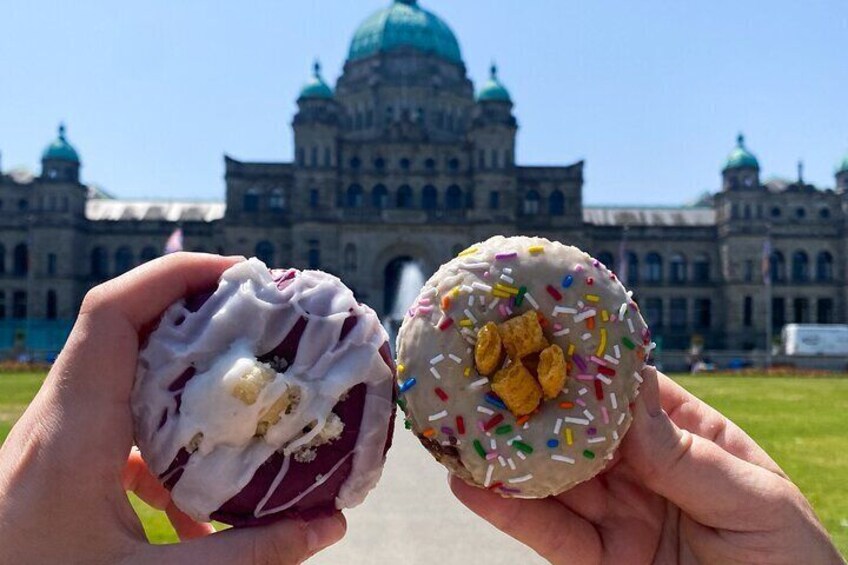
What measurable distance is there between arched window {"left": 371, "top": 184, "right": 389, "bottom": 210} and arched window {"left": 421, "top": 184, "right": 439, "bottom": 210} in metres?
2.48

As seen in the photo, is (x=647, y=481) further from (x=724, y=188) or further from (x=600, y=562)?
(x=724, y=188)

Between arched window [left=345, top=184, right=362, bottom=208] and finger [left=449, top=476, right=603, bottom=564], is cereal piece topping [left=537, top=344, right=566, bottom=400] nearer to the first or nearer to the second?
finger [left=449, top=476, right=603, bottom=564]

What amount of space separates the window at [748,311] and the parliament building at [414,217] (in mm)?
168

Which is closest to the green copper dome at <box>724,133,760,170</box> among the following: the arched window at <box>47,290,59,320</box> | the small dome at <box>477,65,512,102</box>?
the small dome at <box>477,65,512,102</box>

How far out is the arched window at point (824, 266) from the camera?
185 feet

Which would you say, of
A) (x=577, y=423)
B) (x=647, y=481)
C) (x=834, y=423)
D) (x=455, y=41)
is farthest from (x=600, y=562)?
(x=455, y=41)

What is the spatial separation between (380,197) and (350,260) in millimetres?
5505

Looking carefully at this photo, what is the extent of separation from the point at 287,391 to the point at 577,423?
50.9 inches

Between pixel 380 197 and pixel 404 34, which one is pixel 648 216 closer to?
pixel 380 197

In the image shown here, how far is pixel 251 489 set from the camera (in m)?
3.06

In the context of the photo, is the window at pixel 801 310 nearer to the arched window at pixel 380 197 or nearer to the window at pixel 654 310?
the window at pixel 654 310

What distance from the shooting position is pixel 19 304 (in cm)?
5434

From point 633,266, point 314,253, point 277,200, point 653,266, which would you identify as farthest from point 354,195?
point 653,266

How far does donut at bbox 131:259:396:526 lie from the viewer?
9.81 feet
